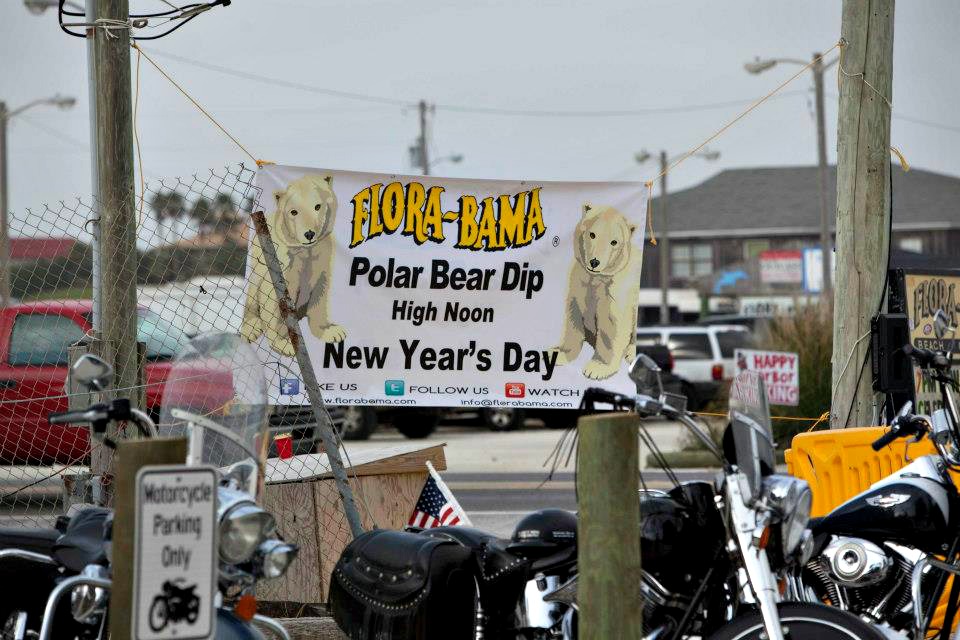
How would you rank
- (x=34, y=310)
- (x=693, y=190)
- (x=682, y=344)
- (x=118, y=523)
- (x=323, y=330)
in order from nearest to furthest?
(x=118, y=523) < (x=323, y=330) < (x=34, y=310) < (x=682, y=344) < (x=693, y=190)

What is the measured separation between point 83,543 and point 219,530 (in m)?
0.63

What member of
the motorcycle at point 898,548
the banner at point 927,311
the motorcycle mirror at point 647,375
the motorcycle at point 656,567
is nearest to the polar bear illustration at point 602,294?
the banner at point 927,311

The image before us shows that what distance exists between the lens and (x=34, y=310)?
12.7 metres

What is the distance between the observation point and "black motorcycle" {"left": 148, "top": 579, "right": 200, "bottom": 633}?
3291 mm

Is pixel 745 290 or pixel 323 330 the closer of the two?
pixel 323 330

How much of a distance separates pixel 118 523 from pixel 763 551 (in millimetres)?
1759

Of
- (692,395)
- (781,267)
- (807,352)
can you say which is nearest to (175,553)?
(807,352)

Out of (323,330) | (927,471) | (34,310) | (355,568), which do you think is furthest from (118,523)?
(34,310)

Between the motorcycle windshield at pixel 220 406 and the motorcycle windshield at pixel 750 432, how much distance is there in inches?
53.6

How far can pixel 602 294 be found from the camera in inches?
295

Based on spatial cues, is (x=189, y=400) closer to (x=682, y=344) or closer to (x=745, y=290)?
(x=682, y=344)

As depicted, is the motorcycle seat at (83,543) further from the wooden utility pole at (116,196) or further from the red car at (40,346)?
the red car at (40,346)

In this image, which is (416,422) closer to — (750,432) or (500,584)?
(500,584)

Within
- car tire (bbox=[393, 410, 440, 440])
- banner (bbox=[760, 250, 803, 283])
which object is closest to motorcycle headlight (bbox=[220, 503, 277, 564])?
car tire (bbox=[393, 410, 440, 440])
